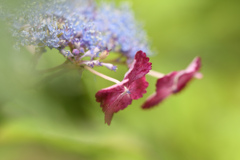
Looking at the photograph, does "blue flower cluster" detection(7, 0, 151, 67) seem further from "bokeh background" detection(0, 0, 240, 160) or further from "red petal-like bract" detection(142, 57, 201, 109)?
"red petal-like bract" detection(142, 57, 201, 109)

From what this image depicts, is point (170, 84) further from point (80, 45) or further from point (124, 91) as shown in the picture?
point (80, 45)

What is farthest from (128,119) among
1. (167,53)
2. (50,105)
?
(50,105)

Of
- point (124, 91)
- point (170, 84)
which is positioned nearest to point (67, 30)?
point (124, 91)

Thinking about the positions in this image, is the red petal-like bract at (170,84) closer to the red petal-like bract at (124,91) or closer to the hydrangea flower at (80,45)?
the hydrangea flower at (80,45)

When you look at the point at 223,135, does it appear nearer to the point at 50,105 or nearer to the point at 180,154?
the point at 180,154

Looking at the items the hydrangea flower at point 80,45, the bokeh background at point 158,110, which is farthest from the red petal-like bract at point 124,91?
the bokeh background at point 158,110
